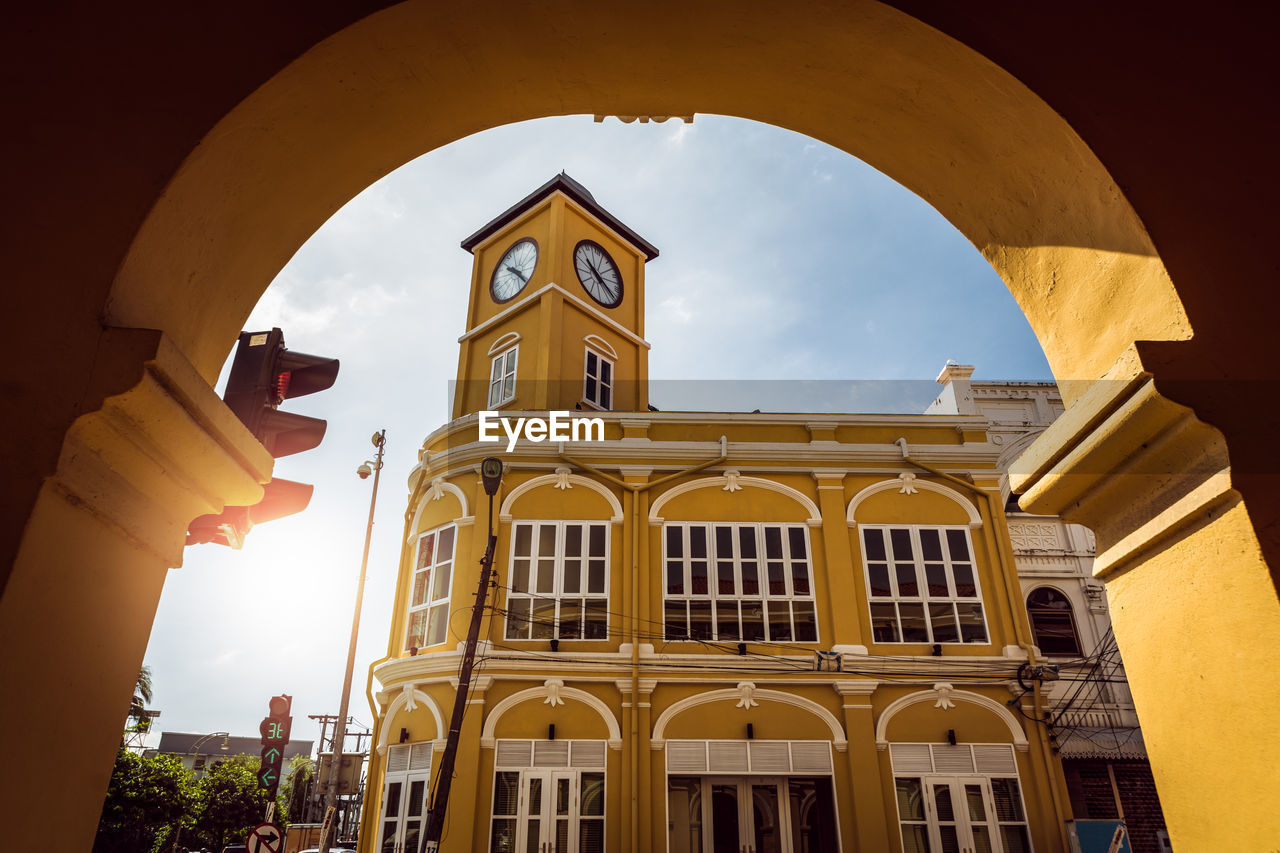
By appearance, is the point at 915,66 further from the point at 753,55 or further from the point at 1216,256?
the point at 1216,256

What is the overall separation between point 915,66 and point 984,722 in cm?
1431

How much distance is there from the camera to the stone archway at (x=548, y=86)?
81.0 inches

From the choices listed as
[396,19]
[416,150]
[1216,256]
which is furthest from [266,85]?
[1216,256]

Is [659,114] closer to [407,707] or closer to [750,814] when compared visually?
[750,814]

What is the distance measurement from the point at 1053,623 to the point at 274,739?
1587 cm

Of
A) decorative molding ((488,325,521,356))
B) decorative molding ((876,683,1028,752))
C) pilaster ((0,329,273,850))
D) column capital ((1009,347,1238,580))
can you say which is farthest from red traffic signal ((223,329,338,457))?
decorative molding ((488,325,521,356))

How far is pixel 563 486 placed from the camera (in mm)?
15891

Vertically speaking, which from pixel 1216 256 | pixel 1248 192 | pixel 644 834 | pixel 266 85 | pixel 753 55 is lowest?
pixel 644 834

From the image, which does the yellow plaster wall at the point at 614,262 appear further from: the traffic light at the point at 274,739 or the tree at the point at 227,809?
the tree at the point at 227,809

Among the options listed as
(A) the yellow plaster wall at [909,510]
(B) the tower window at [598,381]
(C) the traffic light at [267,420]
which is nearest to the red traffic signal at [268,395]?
(C) the traffic light at [267,420]

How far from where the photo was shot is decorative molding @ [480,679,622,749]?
1410 cm

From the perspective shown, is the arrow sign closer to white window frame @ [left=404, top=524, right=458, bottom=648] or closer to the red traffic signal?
white window frame @ [left=404, top=524, right=458, bottom=648]

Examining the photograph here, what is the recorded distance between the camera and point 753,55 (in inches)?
114

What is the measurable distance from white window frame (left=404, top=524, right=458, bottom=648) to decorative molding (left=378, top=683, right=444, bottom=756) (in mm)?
854
